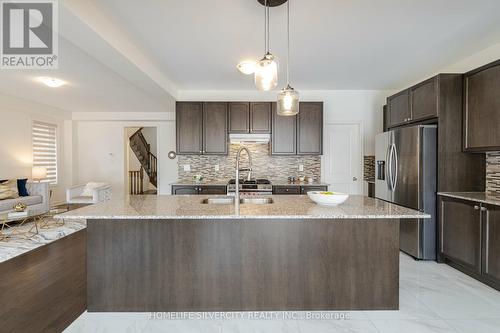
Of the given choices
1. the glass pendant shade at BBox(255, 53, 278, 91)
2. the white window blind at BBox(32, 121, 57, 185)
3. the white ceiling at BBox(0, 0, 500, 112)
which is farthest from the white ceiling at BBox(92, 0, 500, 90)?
the white window blind at BBox(32, 121, 57, 185)

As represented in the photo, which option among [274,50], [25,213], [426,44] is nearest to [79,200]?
[25,213]

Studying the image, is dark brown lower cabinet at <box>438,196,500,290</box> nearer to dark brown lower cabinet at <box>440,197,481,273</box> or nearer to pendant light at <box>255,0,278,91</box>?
dark brown lower cabinet at <box>440,197,481,273</box>

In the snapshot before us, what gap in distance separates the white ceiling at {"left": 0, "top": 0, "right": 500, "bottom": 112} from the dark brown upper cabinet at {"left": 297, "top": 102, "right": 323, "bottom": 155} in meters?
0.42

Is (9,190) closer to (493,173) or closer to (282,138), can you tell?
(282,138)

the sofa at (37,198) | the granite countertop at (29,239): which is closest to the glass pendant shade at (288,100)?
the granite countertop at (29,239)

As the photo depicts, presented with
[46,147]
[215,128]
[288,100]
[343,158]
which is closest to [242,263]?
[288,100]

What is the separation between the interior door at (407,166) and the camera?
10.3 ft

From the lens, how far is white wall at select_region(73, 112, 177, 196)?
639 cm

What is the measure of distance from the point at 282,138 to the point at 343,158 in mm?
1356

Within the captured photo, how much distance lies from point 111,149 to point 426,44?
22.5 ft

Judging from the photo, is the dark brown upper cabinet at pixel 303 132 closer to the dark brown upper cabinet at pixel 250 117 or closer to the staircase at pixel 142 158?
the dark brown upper cabinet at pixel 250 117

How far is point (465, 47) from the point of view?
121 inches

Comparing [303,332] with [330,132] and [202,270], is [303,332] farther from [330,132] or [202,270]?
[330,132]

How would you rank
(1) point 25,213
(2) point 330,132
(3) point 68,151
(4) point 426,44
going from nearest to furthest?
(4) point 426,44, (1) point 25,213, (2) point 330,132, (3) point 68,151
